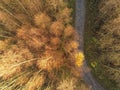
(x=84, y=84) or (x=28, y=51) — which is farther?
(x=84, y=84)

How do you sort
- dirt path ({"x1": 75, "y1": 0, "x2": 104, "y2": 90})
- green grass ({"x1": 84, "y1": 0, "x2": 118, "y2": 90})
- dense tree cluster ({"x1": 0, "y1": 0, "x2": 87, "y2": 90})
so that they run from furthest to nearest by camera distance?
green grass ({"x1": 84, "y1": 0, "x2": 118, "y2": 90}) → dirt path ({"x1": 75, "y1": 0, "x2": 104, "y2": 90}) → dense tree cluster ({"x1": 0, "y1": 0, "x2": 87, "y2": 90})

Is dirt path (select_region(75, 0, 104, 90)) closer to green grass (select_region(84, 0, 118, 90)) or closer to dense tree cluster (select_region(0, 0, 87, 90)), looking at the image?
green grass (select_region(84, 0, 118, 90))

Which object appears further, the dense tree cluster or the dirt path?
the dirt path

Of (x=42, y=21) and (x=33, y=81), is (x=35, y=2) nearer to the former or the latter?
(x=42, y=21)

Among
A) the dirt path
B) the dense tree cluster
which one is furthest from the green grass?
the dense tree cluster

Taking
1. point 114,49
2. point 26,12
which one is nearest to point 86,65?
point 114,49

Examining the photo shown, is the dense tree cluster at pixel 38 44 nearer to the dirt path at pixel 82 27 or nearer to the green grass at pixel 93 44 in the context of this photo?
the dirt path at pixel 82 27

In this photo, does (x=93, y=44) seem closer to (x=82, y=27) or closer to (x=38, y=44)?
(x=82, y=27)

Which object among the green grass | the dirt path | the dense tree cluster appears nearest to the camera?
the dense tree cluster

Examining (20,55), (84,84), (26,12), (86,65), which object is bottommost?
(84,84)
